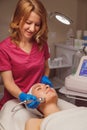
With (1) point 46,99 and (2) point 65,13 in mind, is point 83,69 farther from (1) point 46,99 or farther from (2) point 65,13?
(2) point 65,13

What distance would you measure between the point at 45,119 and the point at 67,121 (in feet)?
0.34

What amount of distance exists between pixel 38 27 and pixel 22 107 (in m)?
0.48

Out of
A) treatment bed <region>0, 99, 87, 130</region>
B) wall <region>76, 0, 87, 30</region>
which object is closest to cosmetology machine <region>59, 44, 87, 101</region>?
treatment bed <region>0, 99, 87, 130</region>

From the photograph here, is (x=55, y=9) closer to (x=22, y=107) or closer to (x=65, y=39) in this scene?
(x=65, y=39)

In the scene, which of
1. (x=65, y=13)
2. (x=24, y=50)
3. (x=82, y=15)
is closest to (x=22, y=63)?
Answer: (x=24, y=50)

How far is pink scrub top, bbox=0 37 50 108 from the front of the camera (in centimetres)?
126

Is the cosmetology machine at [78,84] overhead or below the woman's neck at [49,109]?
overhead

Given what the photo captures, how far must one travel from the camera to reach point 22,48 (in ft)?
4.30

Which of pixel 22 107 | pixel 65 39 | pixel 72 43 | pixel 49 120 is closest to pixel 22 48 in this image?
pixel 22 107

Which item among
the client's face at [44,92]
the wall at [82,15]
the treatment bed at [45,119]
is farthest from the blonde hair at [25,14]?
the wall at [82,15]

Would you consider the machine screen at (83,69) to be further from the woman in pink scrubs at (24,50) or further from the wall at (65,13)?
the wall at (65,13)

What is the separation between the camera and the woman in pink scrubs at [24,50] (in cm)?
123

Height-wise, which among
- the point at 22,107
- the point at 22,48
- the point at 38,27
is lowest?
the point at 22,107

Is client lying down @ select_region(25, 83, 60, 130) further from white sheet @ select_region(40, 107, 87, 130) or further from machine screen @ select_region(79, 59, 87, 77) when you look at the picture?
machine screen @ select_region(79, 59, 87, 77)
